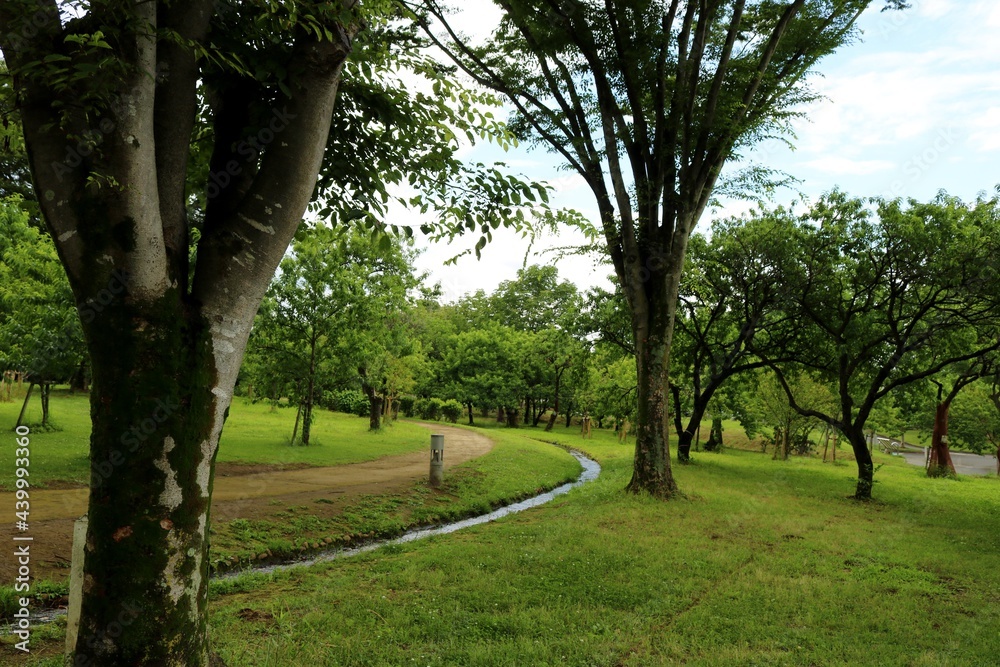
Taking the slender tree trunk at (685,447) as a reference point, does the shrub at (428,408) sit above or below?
below

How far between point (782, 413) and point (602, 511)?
783 inches

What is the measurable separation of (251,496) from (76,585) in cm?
875

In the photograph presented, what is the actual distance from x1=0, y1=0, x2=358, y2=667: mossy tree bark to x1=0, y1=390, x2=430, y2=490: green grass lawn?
9.52 meters

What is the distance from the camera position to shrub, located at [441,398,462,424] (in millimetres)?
45969

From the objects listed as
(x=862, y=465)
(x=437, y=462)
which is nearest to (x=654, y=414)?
(x=437, y=462)

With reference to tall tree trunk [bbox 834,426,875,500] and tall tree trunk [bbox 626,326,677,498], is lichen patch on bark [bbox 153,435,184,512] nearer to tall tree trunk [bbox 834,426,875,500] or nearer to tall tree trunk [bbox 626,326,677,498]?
tall tree trunk [bbox 626,326,677,498]

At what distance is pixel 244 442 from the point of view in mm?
19969

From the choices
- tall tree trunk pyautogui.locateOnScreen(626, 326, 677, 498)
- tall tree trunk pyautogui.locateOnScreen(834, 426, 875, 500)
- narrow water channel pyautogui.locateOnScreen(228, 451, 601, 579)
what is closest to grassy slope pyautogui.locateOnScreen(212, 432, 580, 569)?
narrow water channel pyautogui.locateOnScreen(228, 451, 601, 579)

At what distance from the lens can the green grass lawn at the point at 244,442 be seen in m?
12.4

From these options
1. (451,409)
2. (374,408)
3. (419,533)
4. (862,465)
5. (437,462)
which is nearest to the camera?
(419,533)

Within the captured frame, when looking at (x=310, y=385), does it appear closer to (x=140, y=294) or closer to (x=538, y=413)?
(x=140, y=294)

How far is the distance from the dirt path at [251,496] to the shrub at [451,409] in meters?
25.5

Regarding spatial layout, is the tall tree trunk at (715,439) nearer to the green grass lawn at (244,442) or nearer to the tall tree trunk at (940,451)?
the tall tree trunk at (940,451)

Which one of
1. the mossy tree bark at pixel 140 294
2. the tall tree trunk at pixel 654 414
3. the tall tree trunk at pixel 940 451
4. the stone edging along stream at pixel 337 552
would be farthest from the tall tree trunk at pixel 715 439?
the mossy tree bark at pixel 140 294
